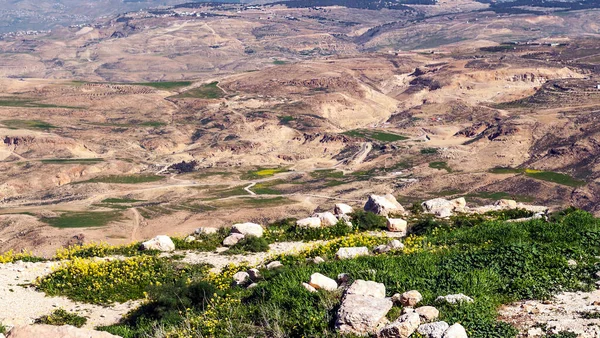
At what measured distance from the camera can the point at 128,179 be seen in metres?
102

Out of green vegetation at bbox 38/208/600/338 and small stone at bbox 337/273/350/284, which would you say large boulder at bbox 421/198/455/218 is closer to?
green vegetation at bbox 38/208/600/338

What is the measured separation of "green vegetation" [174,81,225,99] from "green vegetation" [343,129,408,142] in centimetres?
4771

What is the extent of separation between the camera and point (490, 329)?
11.6 metres

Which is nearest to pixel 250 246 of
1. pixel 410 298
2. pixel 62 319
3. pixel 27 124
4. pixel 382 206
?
pixel 62 319

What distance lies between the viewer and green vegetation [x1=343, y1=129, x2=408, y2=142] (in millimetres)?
125662

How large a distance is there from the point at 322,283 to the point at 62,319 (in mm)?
7745

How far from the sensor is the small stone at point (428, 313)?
11.9 metres

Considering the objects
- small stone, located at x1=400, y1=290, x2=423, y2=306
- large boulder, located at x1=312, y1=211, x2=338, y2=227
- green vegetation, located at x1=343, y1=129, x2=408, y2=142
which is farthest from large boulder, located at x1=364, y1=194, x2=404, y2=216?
green vegetation, located at x1=343, y1=129, x2=408, y2=142

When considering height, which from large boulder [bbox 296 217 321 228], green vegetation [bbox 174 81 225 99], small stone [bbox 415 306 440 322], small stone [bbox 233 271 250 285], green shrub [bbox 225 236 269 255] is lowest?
green vegetation [bbox 174 81 225 99]

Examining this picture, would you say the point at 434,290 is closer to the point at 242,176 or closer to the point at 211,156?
the point at 242,176

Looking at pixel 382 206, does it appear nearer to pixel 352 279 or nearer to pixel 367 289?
pixel 352 279

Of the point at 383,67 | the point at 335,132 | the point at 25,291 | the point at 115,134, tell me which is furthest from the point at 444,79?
the point at 25,291

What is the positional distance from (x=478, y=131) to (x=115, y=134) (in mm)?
76670

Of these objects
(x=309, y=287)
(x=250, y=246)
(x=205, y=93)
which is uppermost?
(x=309, y=287)
